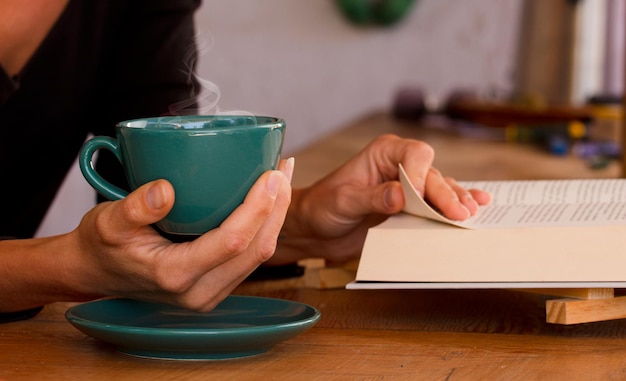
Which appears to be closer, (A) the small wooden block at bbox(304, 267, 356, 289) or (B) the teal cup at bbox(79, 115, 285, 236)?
(B) the teal cup at bbox(79, 115, 285, 236)

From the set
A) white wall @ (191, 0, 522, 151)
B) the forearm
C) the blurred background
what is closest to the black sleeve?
the forearm

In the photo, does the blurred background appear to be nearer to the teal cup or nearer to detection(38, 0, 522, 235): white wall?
detection(38, 0, 522, 235): white wall

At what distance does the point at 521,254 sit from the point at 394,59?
300 centimetres

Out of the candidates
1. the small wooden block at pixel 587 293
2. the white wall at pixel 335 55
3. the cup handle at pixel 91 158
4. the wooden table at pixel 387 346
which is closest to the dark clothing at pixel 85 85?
the wooden table at pixel 387 346

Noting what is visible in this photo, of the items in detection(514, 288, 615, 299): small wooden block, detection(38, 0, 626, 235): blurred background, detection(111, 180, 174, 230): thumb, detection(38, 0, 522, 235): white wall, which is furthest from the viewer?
detection(38, 0, 522, 235): white wall

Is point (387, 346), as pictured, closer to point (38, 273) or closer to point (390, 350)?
point (390, 350)

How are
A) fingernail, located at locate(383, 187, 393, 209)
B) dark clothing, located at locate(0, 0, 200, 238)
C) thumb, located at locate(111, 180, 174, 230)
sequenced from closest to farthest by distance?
thumb, located at locate(111, 180, 174, 230)
fingernail, located at locate(383, 187, 393, 209)
dark clothing, located at locate(0, 0, 200, 238)

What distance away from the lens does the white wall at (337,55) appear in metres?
3.51

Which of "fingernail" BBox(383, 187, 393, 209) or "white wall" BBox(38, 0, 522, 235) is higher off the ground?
"fingernail" BBox(383, 187, 393, 209)

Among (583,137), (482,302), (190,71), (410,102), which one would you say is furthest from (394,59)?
(482,302)

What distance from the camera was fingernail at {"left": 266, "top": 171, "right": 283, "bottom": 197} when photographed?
577mm

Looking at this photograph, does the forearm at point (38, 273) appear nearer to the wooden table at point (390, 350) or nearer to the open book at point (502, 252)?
the wooden table at point (390, 350)

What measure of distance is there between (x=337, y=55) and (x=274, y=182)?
3.06 meters

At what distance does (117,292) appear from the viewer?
64 centimetres
